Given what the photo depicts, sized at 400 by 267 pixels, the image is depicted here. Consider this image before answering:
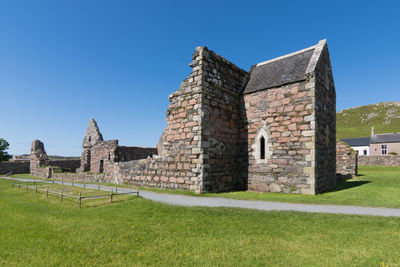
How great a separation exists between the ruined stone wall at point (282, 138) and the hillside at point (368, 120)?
8534 cm

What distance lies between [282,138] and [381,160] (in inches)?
1216

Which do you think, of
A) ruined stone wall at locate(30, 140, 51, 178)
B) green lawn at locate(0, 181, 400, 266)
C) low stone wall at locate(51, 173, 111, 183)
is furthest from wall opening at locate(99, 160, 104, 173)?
green lawn at locate(0, 181, 400, 266)

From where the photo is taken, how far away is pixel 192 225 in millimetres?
5902

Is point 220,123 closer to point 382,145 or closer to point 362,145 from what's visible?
point 382,145

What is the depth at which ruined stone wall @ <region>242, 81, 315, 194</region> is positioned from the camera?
34.4ft

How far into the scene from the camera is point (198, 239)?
5039 mm

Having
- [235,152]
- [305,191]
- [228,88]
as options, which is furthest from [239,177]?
[228,88]

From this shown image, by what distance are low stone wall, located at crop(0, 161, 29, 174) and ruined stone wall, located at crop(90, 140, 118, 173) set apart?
11.6m

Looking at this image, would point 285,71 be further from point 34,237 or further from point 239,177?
point 34,237

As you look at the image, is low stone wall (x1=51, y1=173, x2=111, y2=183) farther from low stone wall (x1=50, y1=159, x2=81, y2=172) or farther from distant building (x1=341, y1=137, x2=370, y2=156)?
distant building (x1=341, y1=137, x2=370, y2=156)

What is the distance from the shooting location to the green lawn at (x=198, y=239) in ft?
13.6

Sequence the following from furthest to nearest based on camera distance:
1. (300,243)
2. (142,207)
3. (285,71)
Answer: (285,71) → (142,207) → (300,243)

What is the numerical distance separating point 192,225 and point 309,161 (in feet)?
23.0

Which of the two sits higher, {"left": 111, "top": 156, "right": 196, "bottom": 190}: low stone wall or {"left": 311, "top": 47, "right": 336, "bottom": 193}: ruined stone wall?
{"left": 311, "top": 47, "right": 336, "bottom": 193}: ruined stone wall
